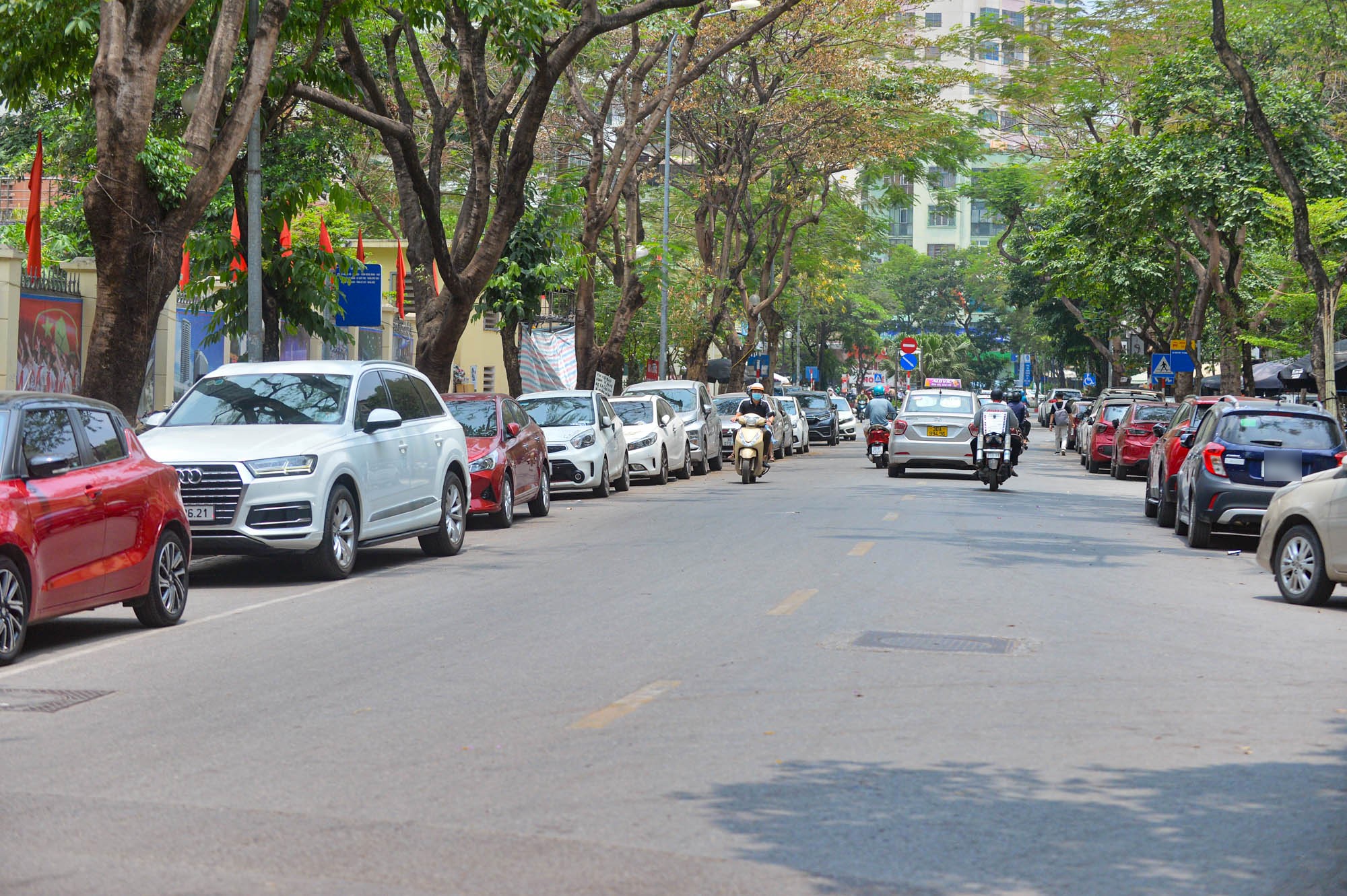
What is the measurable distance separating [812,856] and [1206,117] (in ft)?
102

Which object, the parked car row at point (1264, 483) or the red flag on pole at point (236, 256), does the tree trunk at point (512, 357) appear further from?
the parked car row at point (1264, 483)

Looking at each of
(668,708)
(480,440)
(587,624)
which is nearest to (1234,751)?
(668,708)

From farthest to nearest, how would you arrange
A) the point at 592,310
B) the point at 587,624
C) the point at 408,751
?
the point at 592,310
the point at 587,624
the point at 408,751

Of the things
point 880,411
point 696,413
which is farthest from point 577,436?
point 880,411

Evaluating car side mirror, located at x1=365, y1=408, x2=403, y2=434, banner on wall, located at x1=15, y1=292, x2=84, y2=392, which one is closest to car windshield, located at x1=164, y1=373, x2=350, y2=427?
car side mirror, located at x1=365, y1=408, x2=403, y2=434

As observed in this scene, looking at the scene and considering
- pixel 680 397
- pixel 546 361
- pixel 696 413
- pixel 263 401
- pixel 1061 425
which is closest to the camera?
pixel 263 401

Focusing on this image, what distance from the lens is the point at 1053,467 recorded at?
130ft

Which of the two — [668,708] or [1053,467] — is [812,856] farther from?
[1053,467]

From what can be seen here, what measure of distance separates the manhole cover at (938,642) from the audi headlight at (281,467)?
4.99 metres

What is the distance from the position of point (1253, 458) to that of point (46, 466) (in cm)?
1258

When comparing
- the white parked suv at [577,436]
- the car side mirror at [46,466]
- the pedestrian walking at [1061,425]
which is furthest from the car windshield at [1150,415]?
the car side mirror at [46,466]

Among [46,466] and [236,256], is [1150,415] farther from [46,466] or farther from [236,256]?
[46,466]

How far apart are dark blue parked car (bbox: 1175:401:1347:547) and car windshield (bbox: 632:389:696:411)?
51.4ft

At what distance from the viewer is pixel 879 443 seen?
33.8 metres
